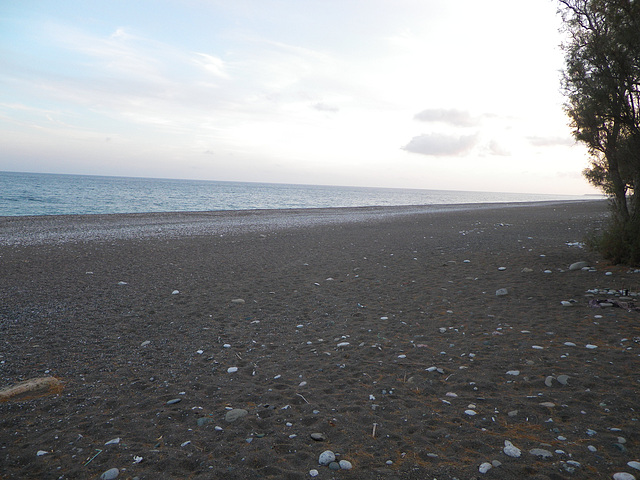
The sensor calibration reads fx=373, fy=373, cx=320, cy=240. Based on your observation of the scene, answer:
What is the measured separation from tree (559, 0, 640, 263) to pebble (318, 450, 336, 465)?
33.9 feet

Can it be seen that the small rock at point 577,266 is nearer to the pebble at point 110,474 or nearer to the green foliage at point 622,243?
the green foliage at point 622,243

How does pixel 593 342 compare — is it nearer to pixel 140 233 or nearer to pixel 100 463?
pixel 100 463

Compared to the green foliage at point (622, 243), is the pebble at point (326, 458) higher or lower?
lower

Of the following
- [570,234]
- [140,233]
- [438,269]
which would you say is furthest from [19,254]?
[570,234]

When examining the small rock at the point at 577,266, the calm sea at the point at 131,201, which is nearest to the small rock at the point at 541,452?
the small rock at the point at 577,266

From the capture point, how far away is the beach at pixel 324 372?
3424mm

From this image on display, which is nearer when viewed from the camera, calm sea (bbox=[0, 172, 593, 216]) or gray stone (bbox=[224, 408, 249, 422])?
gray stone (bbox=[224, 408, 249, 422])

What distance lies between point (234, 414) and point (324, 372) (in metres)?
1.46

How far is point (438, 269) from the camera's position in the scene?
1153 centimetres

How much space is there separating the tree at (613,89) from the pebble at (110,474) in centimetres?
1196

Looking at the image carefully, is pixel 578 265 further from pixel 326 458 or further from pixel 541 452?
pixel 326 458

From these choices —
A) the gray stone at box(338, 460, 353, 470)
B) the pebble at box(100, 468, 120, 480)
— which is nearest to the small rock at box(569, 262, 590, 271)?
the gray stone at box(338, 460, 353, 470)

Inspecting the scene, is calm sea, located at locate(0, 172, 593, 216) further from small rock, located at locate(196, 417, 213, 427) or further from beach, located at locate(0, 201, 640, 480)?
small rock, located at locate(196, 417, 213, 427)

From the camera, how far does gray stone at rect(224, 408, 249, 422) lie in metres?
4.08
